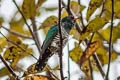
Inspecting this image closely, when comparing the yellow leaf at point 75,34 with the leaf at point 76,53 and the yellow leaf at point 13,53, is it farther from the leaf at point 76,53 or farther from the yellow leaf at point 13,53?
the yellow leaf at point 13,53

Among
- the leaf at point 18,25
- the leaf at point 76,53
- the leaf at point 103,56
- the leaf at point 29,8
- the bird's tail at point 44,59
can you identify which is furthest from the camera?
the leaf at point 18,25

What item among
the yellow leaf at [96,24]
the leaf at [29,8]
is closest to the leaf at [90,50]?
the yellow leaf at [96,24]

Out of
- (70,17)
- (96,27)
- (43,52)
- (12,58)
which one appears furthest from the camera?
(70,17)

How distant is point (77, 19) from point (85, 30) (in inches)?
45.9

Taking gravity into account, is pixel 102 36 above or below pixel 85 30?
below

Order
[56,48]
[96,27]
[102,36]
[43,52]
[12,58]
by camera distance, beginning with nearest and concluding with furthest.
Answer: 1. [96,27]
2. [12,58]
3. [43,52]
4. [56,48]
5. [102,36]

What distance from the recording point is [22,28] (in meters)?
4.21

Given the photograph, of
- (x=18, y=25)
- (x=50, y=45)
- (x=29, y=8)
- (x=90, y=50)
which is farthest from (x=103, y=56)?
(x=18, y=25)

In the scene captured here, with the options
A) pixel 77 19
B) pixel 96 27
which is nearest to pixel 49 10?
pixel 77 19

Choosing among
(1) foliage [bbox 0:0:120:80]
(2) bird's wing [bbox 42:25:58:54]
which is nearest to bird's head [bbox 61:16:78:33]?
(1) foliage [bbox 0:0:120:80]

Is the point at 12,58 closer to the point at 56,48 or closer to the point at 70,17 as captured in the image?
the point at 56,48

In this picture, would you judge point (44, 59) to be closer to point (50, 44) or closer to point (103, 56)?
point (50, 44)

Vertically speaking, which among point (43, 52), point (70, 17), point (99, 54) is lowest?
point (99, 54)

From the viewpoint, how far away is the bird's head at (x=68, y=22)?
11.6 feet
